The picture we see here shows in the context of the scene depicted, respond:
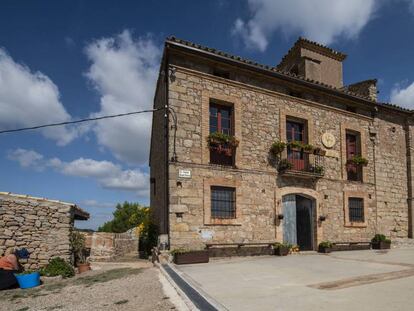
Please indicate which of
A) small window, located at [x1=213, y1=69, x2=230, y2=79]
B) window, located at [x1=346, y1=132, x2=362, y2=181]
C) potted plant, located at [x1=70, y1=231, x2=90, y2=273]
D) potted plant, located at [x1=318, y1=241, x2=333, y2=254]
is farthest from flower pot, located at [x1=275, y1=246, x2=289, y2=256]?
small window, located at [x1=213, y1=69, x2=230, y2=79]

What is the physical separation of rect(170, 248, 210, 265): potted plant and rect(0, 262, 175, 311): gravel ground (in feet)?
3.00

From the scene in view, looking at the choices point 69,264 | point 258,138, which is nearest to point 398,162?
point 258,138

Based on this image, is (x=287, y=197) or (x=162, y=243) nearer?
(x=162, y=243)

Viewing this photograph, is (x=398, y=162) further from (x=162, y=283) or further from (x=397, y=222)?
(x=162, y=283)

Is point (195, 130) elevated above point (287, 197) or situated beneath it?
elevated above

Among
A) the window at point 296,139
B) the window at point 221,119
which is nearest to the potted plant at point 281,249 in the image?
the window at point 296,139

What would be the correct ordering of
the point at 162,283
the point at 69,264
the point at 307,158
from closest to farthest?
the point at 162,283 < the point at 69,264 < the point at 307,158

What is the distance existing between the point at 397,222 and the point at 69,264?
13702 millimetres

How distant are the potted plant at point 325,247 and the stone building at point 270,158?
268mm

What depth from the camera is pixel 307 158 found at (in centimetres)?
1376

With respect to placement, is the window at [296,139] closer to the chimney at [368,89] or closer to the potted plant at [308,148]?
the potted plant at [308,148]

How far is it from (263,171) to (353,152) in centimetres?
529

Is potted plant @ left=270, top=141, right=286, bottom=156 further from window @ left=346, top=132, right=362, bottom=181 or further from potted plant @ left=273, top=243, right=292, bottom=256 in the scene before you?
window @ left=346, top=132, right=362, bottom=181

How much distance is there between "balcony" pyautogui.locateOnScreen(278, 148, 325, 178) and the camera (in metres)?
12.9
